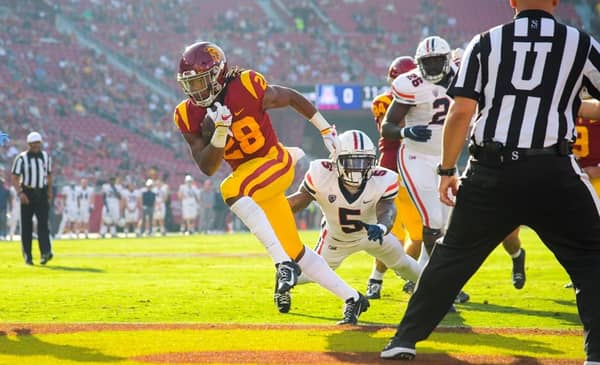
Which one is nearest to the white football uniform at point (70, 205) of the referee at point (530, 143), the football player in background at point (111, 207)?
the football player in background at point (111, 207)

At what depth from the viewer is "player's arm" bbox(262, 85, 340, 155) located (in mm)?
6645

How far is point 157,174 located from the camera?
2853 centimetres

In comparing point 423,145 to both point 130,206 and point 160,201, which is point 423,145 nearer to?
point 130,206

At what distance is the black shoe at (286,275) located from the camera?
6.12m

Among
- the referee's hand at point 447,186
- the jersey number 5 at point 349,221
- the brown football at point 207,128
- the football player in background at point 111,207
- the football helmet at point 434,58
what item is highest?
the football helmet at point 434,58

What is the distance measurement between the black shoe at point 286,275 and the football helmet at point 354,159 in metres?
0.89

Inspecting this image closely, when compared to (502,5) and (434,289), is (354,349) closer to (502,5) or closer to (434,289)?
(434,289)

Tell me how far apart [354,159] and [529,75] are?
256 centimetres

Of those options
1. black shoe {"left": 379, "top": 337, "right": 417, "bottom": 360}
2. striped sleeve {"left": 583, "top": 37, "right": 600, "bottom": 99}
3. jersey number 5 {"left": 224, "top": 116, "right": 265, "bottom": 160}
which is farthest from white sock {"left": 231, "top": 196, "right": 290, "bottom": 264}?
striped sleeve {"left": 583, "top": 37, "right": 600, "bottom": 99}

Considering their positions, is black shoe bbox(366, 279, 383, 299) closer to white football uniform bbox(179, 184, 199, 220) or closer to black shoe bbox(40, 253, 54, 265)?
black shoe bbox(40, 253, 54, 265)

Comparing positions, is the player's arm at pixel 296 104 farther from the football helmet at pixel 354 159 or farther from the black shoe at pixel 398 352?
the black shoe at pixel 398 352

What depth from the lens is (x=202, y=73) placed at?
6383 mm

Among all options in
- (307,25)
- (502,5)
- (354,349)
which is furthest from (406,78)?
(502,5)

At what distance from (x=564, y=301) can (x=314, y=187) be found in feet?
8.07
